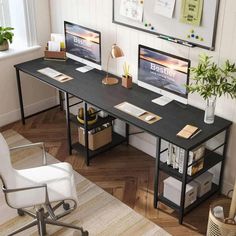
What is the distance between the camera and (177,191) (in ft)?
10.9

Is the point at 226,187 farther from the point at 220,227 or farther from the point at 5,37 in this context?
the point at 5,37

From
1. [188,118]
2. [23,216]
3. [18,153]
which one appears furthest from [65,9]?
[23,216]

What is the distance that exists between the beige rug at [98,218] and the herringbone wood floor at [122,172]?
0.25 ft

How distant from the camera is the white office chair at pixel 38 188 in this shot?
2.79 m

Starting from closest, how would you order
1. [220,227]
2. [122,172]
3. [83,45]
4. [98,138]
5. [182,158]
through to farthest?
[220,227], [182,158], [122,172], [98,138], [83,45]

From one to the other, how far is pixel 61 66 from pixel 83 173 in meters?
1.17

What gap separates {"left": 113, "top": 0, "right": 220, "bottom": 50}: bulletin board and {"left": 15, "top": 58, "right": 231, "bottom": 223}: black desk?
554 millimetres

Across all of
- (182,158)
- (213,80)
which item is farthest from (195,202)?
(213,80)

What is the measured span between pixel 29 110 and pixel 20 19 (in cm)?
103

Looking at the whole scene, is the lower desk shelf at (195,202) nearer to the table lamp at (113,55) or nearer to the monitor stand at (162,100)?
the monitor stand at (162,100)

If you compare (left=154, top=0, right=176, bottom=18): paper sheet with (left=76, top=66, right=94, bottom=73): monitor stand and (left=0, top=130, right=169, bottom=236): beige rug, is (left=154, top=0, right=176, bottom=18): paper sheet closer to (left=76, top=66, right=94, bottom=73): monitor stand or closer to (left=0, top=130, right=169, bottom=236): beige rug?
(left=76, top=66, right=94, bottom=73): monitor stand

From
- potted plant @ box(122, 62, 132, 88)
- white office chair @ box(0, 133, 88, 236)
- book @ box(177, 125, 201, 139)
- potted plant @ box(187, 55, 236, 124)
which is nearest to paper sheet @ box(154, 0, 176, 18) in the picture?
potted plant @ box(187, 55, 236, 124)

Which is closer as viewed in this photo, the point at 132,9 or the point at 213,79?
the point at 213,79

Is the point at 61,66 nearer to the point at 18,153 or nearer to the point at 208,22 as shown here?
the point at 18,153
